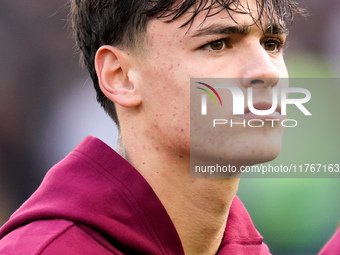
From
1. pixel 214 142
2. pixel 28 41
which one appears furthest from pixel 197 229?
pixel 28 41

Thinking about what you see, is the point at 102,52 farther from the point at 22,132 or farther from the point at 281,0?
the point at 22,132

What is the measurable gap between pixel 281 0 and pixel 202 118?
53 centimetres

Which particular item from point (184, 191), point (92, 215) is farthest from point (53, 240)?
point (184, 191)

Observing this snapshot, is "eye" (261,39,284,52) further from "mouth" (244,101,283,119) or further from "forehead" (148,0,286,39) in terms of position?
"mouth" (244,101,283,119)

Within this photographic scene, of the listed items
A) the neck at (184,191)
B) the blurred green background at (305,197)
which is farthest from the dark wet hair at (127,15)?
the blurred green background at (305,197)

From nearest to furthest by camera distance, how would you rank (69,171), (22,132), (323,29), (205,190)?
(69,171), (205,190), (22,132), (323,29)

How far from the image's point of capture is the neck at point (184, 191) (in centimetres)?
202

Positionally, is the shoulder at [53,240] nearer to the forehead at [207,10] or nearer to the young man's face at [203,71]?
the young man's face at [203,71]

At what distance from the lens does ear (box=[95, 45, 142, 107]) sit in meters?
2.09

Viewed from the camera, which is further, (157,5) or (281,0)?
(281,0)

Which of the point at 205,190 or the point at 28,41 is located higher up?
the point at 28,41

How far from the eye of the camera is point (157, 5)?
201 centimetres

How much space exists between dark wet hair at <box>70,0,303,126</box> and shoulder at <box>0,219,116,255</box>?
56 cm

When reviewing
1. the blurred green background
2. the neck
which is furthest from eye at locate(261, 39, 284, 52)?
the blurred green background
